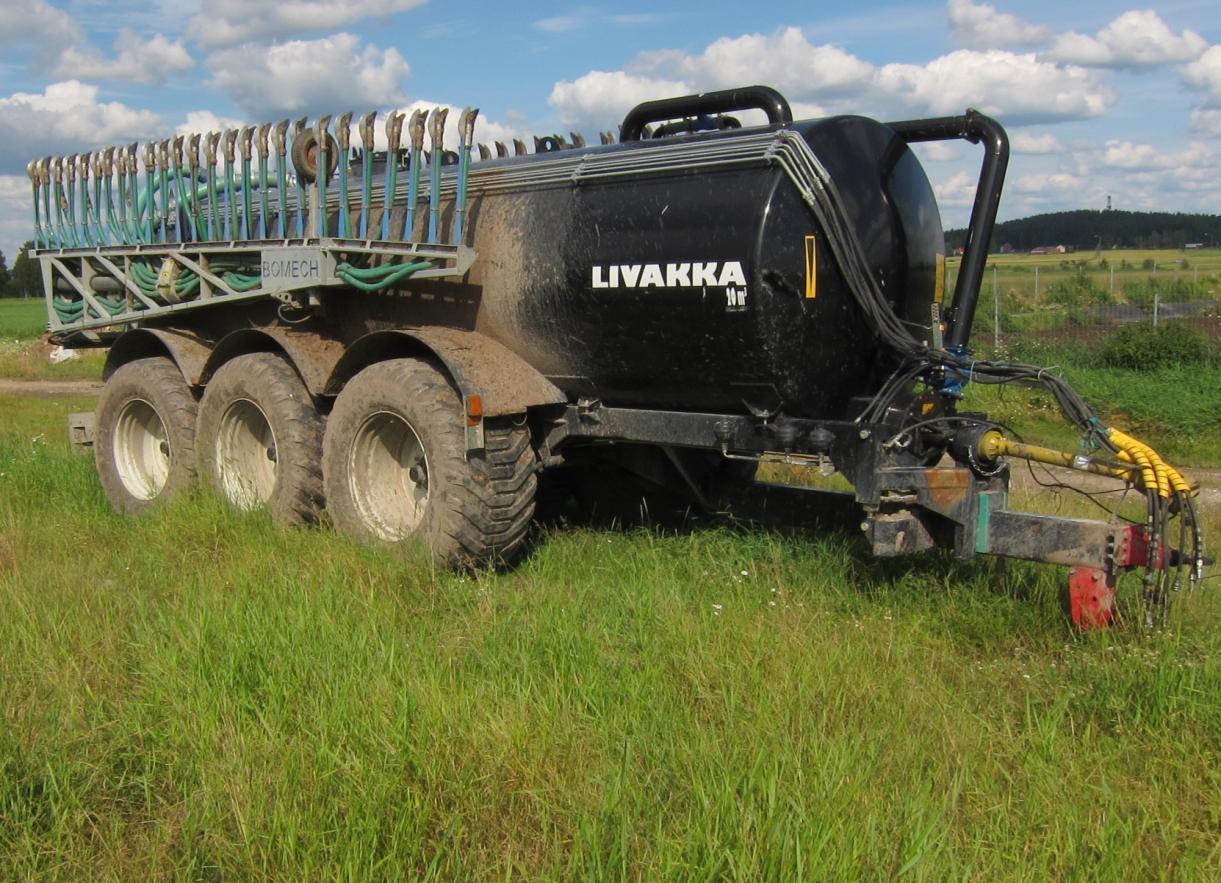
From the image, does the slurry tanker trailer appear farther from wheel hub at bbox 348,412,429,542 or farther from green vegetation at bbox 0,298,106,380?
green vegetation at bbox 0,298,106,380

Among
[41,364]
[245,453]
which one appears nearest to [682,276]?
[245,453]

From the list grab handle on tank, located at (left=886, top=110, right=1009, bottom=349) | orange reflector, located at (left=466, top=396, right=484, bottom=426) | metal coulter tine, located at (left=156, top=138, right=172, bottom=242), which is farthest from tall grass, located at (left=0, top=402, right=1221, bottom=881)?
metal coulter tine, located at (left=156, top=138, right=172, bottom=242)

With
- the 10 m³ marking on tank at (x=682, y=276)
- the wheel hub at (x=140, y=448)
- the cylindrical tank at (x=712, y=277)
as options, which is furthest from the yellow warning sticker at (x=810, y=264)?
the wheel hub at (x=140, y=448)

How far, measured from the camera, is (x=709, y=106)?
19.9ft

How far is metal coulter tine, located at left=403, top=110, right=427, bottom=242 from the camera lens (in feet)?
21.0

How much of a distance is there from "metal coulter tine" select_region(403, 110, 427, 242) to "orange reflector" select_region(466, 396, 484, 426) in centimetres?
126

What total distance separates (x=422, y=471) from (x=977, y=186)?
3102mm

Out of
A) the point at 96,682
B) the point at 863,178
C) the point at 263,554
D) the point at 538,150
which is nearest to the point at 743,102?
the point at 863,178

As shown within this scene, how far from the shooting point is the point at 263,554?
5.84 metres

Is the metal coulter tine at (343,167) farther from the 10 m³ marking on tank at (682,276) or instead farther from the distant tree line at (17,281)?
the distant tree line at (17,281)

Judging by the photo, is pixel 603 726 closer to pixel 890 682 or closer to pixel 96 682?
pixel 890 682

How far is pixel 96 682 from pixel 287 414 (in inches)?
109

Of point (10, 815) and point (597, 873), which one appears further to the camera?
point (10, 815)

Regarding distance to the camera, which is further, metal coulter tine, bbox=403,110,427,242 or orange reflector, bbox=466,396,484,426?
metal coulter tine, bbox=403,110,427,242
